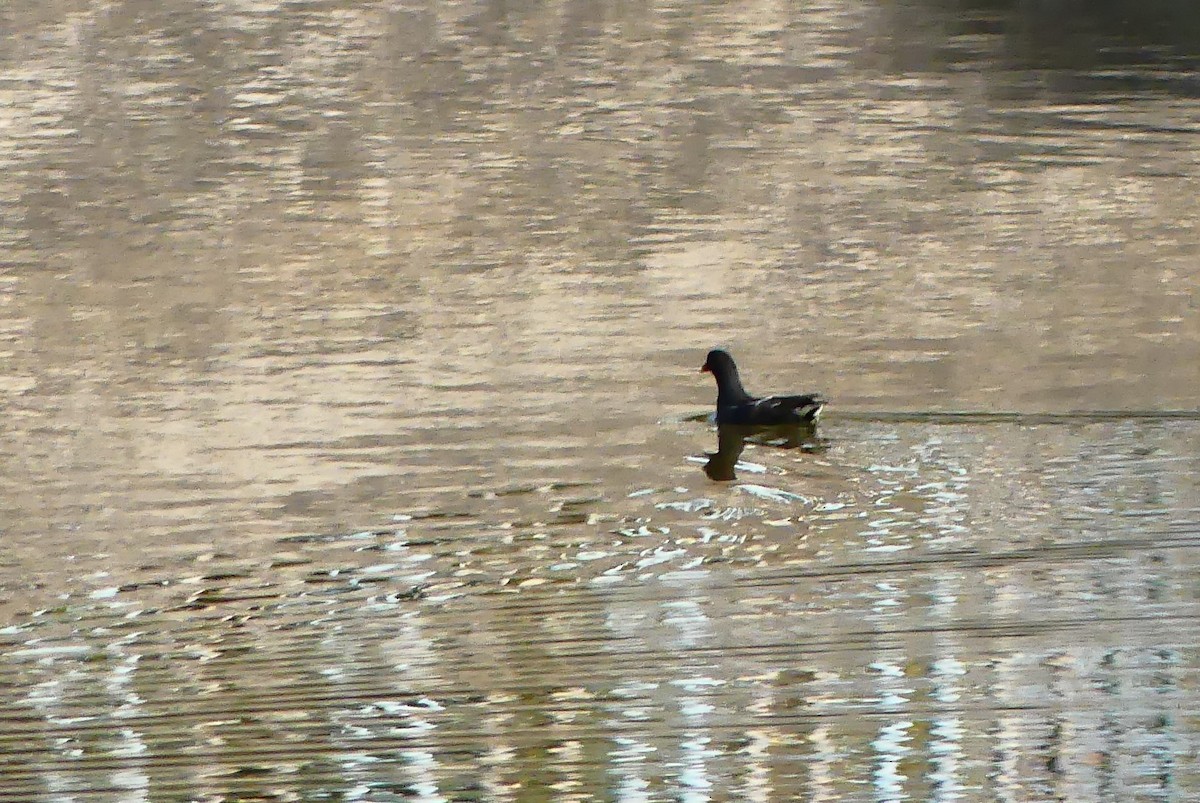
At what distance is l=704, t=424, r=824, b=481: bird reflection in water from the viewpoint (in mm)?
13043

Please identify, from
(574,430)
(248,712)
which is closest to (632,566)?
(248,712)

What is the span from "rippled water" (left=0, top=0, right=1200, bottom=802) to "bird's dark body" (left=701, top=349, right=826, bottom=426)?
15 cm

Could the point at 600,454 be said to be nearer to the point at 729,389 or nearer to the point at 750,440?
the point at 750,440

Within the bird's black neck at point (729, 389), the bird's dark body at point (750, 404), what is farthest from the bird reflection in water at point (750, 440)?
the bird's black neck at point (729, 389)

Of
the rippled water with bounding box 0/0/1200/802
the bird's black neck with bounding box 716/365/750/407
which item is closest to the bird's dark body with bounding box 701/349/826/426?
the bird's black neck with bounding box 716/365/750/407

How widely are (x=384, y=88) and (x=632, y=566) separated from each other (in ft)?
76.7

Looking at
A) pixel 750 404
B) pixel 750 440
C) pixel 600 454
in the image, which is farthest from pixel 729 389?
pixel 600 454

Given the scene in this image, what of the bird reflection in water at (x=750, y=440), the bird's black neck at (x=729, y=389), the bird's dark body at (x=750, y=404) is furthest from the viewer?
the bird's black neck at (x=729, y=389)

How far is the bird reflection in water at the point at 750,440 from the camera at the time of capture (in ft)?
42.8

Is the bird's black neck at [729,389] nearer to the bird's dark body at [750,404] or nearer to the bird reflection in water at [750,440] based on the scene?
the bird's dark body at [750,404]

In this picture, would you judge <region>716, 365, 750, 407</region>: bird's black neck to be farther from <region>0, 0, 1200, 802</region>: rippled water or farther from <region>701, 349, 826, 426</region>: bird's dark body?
<region>0, 0, 1200, 802</region>: rippled water

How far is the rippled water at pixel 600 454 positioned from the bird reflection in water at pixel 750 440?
0.09m

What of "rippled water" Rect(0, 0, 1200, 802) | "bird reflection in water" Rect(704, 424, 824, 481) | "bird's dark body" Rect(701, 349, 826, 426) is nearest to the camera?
"rippled water" Rect(0, 0, 1200, 802)

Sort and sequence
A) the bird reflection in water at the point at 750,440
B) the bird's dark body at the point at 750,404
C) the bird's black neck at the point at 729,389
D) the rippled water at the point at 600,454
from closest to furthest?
the rippled water at the point at 600,454, the bird reflection in water at the point at 750,440, the bird's dark body at the point at 750,404, the bird's black neck at the point at 729,389
